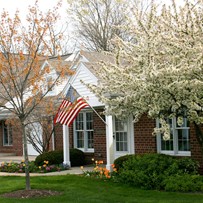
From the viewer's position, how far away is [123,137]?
17.5 metres

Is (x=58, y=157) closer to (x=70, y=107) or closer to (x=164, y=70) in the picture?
(x=70, y=107)

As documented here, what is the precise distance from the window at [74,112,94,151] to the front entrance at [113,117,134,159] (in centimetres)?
181

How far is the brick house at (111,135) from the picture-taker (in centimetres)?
1495

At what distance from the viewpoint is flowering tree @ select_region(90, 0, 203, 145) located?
26.0ft

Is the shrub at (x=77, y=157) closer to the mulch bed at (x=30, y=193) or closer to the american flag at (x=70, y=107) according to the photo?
the american flag at (x=70, y=107)

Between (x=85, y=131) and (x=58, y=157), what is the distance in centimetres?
196

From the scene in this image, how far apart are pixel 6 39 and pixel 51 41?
1367 millimetres

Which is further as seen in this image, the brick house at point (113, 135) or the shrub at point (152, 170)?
the brick house at point (113, 135)

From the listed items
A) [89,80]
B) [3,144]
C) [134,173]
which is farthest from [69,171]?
[3,144]

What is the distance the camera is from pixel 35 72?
11.8 meters

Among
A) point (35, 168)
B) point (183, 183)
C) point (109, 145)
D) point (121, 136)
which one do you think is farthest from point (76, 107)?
point (183, 183)

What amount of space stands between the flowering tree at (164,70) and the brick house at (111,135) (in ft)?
15.7

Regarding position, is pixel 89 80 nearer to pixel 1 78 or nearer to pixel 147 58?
pixel 1 78

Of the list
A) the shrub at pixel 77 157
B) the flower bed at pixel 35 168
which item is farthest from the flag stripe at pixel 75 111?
the shrub at pixel 77 157
